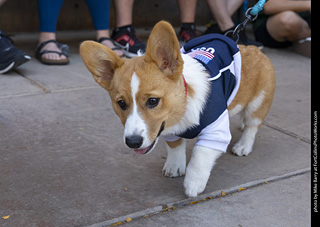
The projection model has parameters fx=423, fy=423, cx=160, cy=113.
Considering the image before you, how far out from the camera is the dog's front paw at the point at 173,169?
9.76 feet

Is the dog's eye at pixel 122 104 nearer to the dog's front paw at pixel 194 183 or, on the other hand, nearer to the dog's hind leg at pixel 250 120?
the dog's front paw at pixel 194 183

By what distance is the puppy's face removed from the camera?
2332 mm

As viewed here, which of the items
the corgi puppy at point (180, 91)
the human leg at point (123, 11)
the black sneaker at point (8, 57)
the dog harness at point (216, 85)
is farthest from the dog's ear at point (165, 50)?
the human leg at point (123, 11)

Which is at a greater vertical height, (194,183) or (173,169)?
(194,183)

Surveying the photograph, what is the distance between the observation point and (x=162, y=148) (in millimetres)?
3430

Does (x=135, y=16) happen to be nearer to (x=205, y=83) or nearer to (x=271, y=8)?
(x=271, y=8)

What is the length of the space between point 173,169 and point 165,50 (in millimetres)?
925

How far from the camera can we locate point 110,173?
2947 mm

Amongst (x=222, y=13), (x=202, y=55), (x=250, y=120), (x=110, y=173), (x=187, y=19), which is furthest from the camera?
(x=187, y=19)

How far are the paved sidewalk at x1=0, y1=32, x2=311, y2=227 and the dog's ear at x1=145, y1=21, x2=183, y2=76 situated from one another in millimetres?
825

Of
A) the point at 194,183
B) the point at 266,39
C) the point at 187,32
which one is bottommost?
the point at 266,39

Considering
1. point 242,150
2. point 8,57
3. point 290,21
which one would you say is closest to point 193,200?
point 242,150

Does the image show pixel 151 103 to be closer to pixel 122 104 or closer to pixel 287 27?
pixel 122 104

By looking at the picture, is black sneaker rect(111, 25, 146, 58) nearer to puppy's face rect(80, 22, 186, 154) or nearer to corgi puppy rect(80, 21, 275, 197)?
corgi puppy rect(80, 21, 275, 197)
